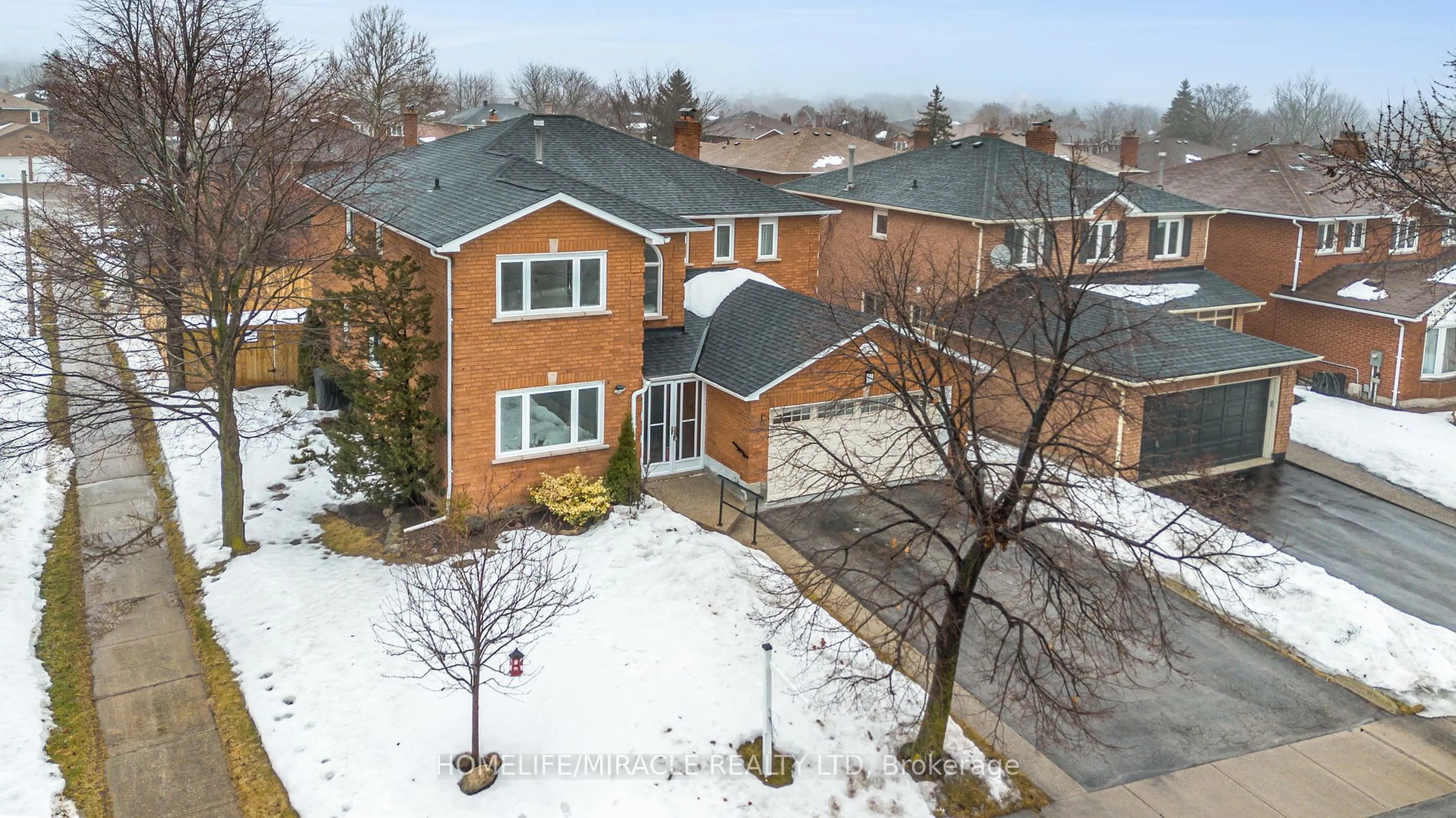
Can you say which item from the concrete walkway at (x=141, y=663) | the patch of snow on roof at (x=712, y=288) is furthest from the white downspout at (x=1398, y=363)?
the concrete walkway at (x=141, y=663)

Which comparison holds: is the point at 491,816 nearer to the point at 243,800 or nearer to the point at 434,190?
the point at 243,800

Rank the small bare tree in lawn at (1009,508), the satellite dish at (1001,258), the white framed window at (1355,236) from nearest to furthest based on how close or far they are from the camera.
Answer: the small bare tree in lawn at (1009,508) → the satellite dish at (1001,258) → the white framed window at (1355,236)

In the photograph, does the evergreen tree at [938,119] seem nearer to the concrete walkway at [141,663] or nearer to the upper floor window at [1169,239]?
the upper floor window at [1169,239]

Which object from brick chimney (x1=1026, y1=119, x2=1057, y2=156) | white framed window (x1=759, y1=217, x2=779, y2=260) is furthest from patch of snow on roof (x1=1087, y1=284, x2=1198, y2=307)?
white framed window (x1=759, y1=217, x2=779, y2=260)

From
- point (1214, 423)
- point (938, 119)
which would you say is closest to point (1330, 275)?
point (1214, 423)

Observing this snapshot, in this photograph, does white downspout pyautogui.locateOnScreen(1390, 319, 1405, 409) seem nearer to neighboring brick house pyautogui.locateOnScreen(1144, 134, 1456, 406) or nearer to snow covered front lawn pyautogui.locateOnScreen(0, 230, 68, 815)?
neighboring brick house pyautogui.locateOnScreen(1144, 134, 1456, 406)

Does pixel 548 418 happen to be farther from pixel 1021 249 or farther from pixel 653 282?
pixel 1021 249

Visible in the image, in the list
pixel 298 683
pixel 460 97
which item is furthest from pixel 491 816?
pixel 460 97
